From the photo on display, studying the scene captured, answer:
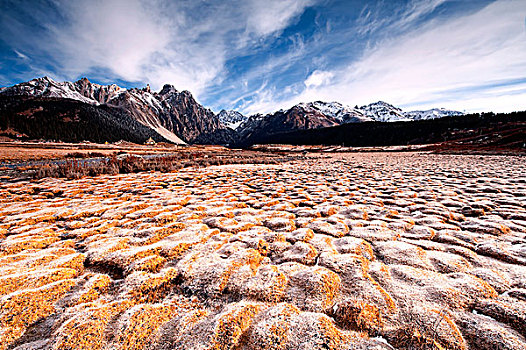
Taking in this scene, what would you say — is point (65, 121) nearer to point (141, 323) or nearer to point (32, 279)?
point (32, 279)

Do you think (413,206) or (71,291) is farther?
(413,206)

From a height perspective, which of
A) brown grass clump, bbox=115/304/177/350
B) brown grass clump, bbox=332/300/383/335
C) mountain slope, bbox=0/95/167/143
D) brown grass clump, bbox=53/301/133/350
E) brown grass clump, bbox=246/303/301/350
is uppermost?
mountain slope, bbox=0/95/167/143

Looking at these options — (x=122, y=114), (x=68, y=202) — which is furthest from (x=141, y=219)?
(x=122, y=114)

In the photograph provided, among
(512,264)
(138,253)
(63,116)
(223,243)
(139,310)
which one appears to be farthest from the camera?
(63,116)

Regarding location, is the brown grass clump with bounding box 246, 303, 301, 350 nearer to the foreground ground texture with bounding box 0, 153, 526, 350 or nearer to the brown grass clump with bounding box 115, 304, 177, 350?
the foreground ground texture with bounding box 0, 153, 526, 350

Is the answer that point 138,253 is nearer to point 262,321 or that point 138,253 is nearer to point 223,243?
point 223,243

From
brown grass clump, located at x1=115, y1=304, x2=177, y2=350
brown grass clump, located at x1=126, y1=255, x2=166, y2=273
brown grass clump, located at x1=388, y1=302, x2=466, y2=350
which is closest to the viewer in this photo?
brown grass clump, located at x1=388, y1=302, x2=466, y2=350

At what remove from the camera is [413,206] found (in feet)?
16.0

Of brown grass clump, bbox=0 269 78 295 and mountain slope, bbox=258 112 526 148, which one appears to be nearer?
brown grass clump, bbox=0 269 78 295

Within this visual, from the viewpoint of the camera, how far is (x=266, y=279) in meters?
2.34

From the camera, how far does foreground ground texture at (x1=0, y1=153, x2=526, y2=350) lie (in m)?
1.66

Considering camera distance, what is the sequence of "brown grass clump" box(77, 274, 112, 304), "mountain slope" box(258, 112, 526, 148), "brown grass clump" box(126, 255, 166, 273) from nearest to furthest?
"brown grass clump" box(77, 274, 112, 304)
"brown grass clump" box(126, 255, 166, 273)
"mountain slope" box(258, 112, 526, 148)

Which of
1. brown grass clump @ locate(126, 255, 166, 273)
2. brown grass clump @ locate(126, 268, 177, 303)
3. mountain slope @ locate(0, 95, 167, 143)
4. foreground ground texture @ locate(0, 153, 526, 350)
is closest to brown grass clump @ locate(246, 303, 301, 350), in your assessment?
foreground ground texture @ locate(0, 153, 526, 350)

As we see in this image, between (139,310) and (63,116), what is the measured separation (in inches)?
6865
